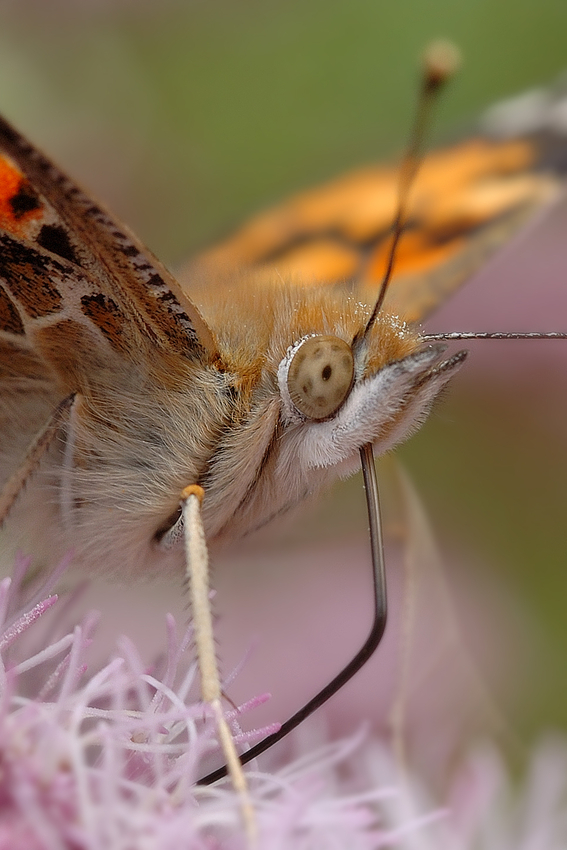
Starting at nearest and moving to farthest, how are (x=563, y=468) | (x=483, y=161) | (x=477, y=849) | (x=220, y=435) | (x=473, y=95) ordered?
1. (x=220, y=435)
2. (x=477, y=849)
3. (x=483, y=161)
4. (x=563, y=468)
5. (x=473, y=95)

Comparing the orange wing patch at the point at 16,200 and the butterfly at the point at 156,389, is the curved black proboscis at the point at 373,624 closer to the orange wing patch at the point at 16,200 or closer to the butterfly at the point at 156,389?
the butterfly at the point at 156,389

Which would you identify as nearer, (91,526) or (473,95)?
(91,526)

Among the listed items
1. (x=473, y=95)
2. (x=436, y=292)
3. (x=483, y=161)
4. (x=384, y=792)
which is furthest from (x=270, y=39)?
(x=384, y=792)

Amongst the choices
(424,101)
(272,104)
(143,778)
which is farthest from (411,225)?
(272,104)

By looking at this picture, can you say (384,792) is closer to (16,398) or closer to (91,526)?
(91,526)

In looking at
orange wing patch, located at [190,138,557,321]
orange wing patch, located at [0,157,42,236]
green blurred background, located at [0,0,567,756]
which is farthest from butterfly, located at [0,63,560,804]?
green blurred background, located at [0,0,567,756]

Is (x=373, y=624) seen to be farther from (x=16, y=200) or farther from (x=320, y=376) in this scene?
(x=16, y=200)

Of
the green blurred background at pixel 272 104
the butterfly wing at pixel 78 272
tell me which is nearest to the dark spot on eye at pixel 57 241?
the butterfly wing at pixel 78 272
